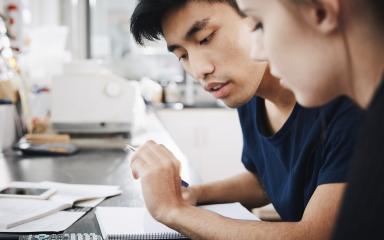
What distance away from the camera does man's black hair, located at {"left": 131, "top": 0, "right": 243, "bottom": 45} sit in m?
1.22

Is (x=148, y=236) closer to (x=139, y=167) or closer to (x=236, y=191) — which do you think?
(x=139, y=167)

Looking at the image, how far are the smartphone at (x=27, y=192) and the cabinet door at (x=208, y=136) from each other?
95.1 inches

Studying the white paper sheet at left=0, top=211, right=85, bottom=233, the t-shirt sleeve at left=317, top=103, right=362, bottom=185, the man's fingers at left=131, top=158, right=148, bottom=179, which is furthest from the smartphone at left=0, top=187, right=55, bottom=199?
the t-shirt sleeve at left=317, top=103, right=362, bottom=185

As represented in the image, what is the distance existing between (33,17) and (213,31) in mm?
2733

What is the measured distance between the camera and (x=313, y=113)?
3.54 feet

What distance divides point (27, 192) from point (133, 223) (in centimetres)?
40

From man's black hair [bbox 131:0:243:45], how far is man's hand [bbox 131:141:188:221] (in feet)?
1.23

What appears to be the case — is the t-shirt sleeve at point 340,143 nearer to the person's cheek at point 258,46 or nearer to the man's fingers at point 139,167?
the person's cheek at point 258,46

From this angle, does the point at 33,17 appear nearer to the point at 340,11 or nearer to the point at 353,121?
the point at 353,121

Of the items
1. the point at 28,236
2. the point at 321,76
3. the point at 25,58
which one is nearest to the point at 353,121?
the point at 321,76

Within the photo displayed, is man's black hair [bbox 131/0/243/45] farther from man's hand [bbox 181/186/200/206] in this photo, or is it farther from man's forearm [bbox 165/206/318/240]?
man's forearm [bbox 165/206/318/240]

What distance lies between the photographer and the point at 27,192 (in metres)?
1.24

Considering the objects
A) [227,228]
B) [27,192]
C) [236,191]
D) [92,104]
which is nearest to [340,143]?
[227,228]

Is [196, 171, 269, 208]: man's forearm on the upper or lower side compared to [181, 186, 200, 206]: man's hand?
lower
